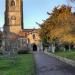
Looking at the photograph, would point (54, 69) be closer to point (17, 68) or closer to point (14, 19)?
point (17, 68)

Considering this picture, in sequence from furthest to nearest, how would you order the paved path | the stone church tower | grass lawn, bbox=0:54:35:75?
the stone church tower
the paved path
grass lawn, bbox=0:54:35:75

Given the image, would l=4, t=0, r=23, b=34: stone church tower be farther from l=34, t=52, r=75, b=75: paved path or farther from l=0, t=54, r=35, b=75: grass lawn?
l=34, t=52, r=75, b=75: paved path

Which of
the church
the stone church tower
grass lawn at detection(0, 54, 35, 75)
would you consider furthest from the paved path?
the stone church tower

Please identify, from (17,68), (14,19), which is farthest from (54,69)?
(14,19)

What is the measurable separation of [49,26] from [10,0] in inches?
2704

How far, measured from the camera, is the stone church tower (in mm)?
152250

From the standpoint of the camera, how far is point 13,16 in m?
153

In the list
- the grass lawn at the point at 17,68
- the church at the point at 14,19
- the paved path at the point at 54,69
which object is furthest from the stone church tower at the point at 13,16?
the paved path at the point at 54,69

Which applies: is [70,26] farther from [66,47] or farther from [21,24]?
[21,24]

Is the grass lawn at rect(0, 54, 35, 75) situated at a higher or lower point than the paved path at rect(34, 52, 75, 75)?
higher

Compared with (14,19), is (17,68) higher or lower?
lower

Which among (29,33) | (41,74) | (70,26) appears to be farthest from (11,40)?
(41,74)

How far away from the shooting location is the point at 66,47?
104375mm

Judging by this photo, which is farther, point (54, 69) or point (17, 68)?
point (54, 69)
